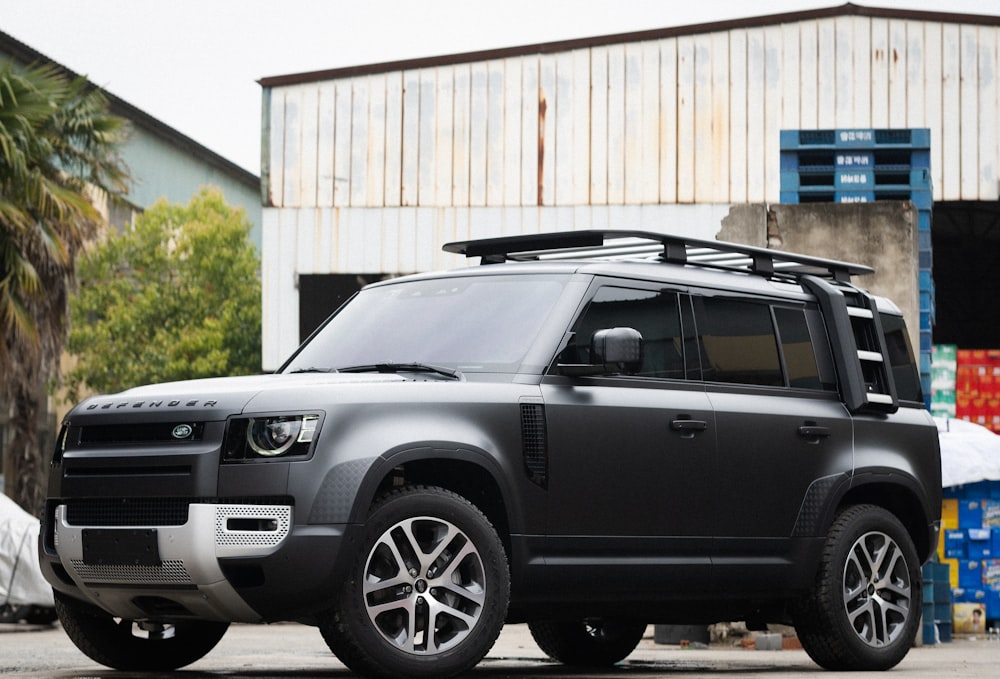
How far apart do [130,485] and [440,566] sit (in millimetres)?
1311

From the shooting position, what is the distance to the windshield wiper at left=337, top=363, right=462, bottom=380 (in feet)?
25.2

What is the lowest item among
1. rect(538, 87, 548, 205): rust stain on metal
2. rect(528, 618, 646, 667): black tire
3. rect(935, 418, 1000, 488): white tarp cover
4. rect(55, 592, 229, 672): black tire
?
rect(528, 618, 646, 667): black tire

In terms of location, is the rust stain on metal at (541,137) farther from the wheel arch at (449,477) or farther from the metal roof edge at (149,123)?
the wheel arch at (449,477)

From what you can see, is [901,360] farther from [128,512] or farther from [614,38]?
[614,38]

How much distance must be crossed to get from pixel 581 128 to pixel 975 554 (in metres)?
10.3

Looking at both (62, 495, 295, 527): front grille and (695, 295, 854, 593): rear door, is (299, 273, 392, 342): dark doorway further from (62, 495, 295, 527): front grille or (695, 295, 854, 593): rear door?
(62, 495, 295, 527): front grille

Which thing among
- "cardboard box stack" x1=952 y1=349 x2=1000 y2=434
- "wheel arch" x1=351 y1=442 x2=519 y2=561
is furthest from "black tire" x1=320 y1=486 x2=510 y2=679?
"cardboard box stack" x1=952 y1=349 x2=1000 y2=434

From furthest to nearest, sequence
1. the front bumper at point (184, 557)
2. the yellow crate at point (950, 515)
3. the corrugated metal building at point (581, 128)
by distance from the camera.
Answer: the corrugated metal building at point (581, 128)
the yellow crate at point (950, 515)
the front bumper at point (184, 557)

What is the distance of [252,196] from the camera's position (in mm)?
64375

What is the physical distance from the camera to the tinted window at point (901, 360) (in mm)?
10184

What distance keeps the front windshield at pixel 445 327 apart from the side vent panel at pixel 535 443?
9.4 inches

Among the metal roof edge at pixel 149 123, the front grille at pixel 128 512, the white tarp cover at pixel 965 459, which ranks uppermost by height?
the metal roof edge at pixel 149 123

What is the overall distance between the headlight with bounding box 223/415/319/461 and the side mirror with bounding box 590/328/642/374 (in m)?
1.43

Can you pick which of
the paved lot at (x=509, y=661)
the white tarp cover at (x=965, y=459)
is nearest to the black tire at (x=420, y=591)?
the paved lot at (x=509, y=661)
